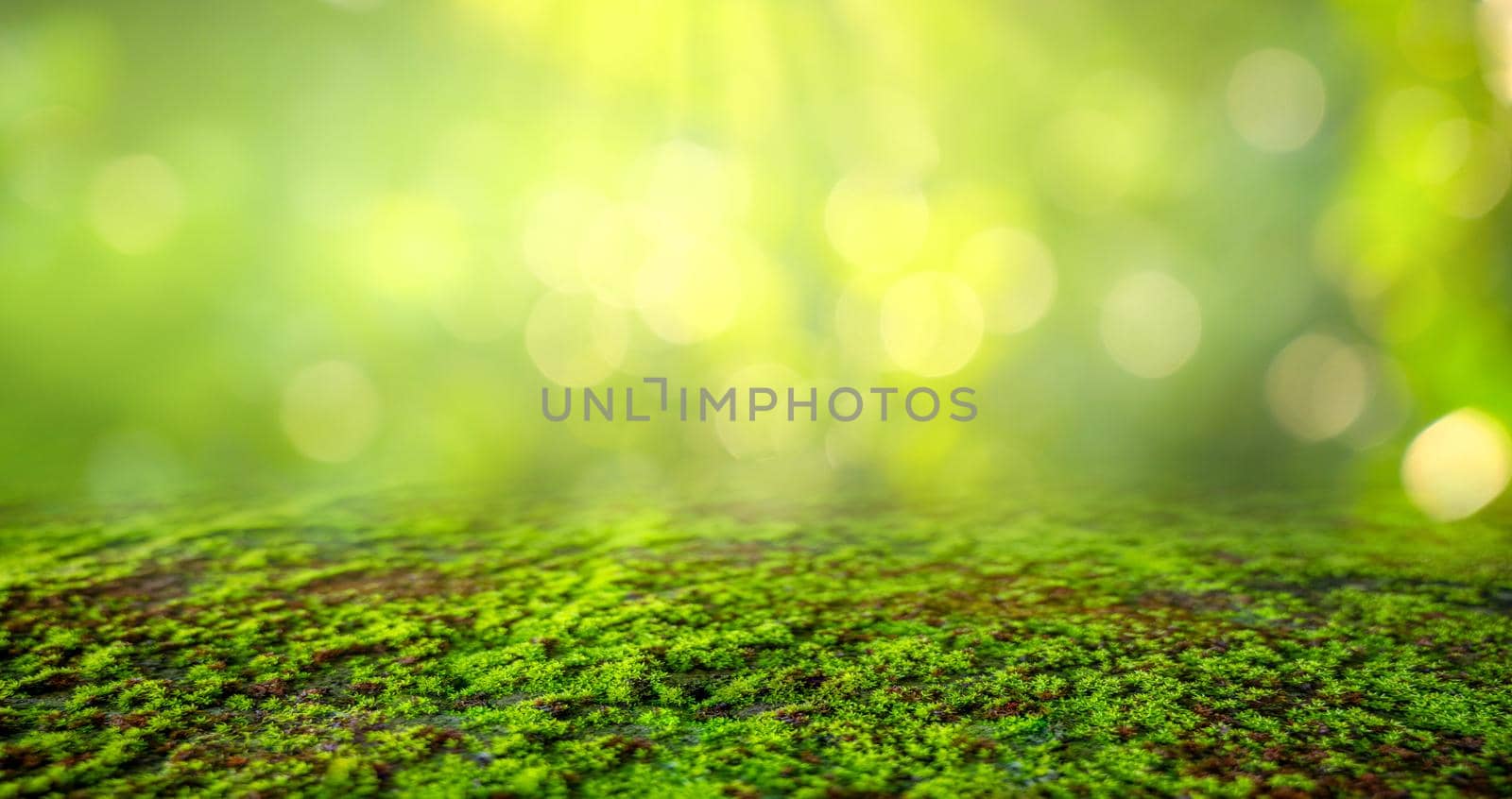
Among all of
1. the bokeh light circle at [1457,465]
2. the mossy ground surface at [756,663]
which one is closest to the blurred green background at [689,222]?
the bokeh light circle at [1457,465]

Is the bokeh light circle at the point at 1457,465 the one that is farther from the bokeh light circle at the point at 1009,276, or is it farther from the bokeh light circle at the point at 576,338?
the bokeh light circle at the point at 576,338

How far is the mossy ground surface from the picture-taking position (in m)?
1.33

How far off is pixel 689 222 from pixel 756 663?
6.16 meters

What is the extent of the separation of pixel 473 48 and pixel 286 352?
2728 millimetres

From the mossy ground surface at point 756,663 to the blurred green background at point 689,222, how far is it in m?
3.28

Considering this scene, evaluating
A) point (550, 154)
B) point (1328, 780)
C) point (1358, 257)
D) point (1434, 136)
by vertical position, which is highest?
point (550, 154)

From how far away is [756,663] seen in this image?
1775 millimetres

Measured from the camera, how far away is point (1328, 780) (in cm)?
128

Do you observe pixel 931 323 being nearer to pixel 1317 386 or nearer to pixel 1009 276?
pixel 1009 276

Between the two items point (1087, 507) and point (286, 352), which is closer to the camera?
point (1087, 507)

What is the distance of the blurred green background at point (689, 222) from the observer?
6.54m

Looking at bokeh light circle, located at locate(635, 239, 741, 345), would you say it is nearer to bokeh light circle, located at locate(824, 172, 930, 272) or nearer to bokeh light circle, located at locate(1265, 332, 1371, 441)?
bokeh light circle, located at locate(824, 172, 930, 272)

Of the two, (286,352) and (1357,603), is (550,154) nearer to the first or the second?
(286,352)

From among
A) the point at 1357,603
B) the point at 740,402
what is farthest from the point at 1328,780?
the point at 740,402
